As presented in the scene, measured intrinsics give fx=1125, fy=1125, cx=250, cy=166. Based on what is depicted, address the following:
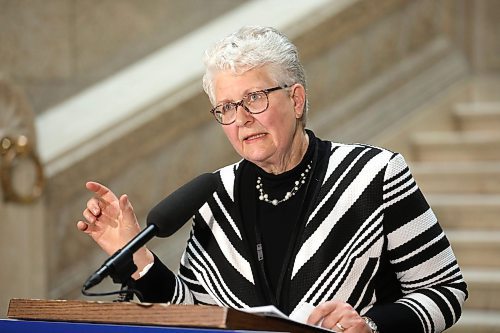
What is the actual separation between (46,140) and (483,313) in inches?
105

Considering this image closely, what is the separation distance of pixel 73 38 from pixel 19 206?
2.38 metres

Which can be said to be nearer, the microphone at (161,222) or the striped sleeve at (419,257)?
the microphone at (161,222)

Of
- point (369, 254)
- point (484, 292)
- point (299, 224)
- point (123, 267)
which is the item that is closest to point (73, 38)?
point (484, 292)

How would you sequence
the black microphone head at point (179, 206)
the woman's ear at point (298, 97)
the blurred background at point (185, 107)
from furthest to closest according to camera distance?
the blurred background at point (185, 107) → the woman's ear at point (298, 97) → the black microphone head at point (179, 206)

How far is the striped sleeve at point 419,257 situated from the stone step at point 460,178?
144 inches

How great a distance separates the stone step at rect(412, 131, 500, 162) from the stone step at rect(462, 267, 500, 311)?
1284 mm

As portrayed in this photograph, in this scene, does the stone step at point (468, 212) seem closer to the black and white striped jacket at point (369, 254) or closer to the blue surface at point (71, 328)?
the black and white striped jacket at point (369, 254)

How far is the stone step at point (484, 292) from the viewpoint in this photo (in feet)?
19.7

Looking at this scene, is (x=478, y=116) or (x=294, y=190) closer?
(x=294, y=190)

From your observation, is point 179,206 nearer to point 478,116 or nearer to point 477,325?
point 477,325

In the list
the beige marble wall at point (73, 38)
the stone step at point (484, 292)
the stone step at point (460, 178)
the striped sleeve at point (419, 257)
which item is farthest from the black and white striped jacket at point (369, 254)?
the beige marble wall at point (73, 38)

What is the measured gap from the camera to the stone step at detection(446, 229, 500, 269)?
6.33 m

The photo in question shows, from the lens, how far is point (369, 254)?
10.9ft

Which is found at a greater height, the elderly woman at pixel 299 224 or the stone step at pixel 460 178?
the stone step at pixel 460 178
